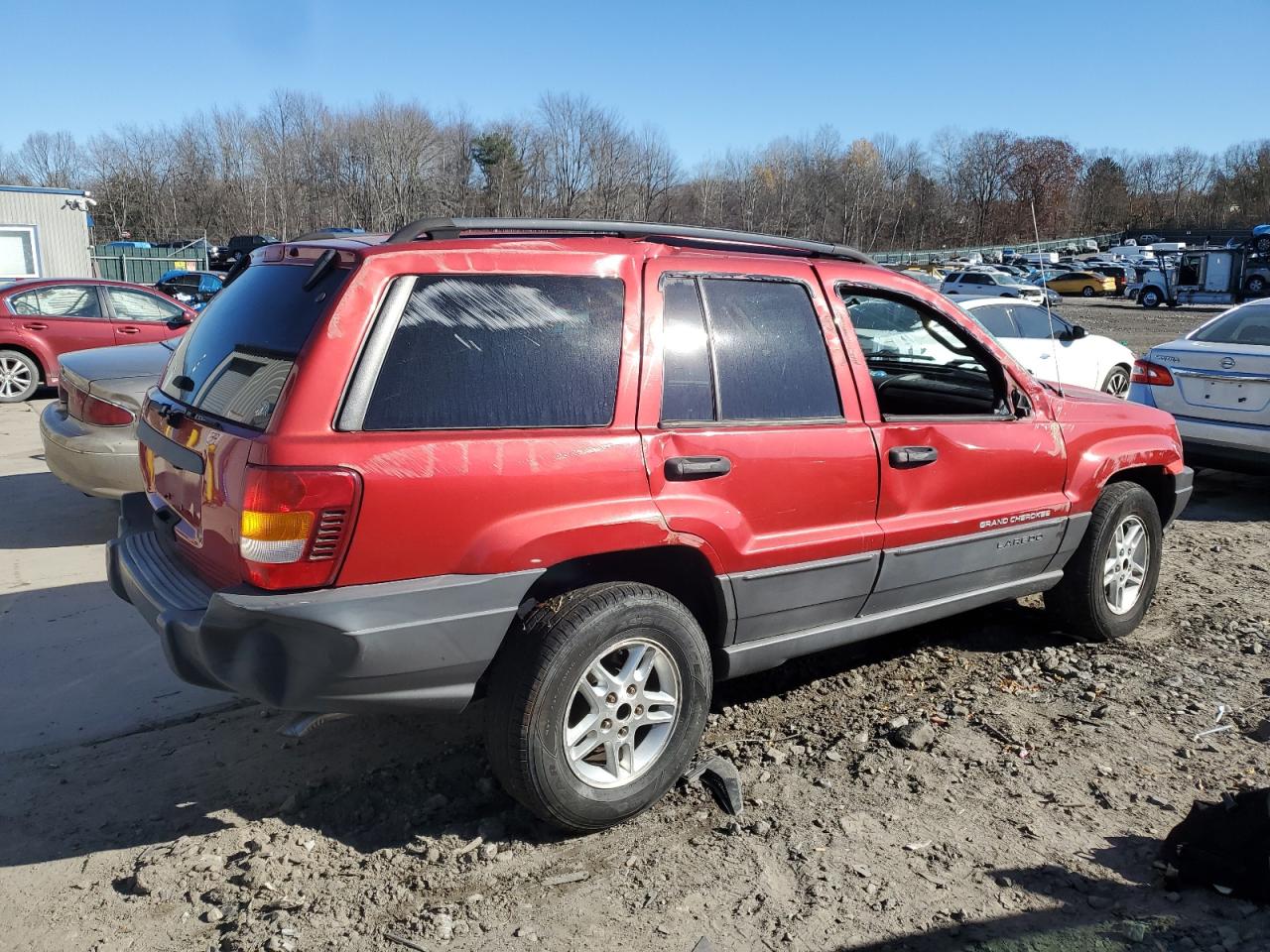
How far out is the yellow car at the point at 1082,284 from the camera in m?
50.2

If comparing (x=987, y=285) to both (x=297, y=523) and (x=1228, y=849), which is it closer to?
(x=1228, y=849)

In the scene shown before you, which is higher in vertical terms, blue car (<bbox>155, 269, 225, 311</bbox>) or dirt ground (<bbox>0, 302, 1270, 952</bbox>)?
blue car (<bbox>155, 269, 225, 311</bbox>)

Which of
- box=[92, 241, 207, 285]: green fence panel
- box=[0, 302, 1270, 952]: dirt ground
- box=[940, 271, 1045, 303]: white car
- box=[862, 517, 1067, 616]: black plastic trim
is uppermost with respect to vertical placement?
box=[92, 241, 207, 285]: green fence panel

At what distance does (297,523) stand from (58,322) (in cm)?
1176

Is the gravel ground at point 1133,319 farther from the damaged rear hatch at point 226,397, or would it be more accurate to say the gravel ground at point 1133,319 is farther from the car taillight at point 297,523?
the car taillight at point 297,523

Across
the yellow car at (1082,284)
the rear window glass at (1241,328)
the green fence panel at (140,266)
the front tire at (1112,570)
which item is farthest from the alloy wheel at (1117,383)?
the yellow car at (1082,284)

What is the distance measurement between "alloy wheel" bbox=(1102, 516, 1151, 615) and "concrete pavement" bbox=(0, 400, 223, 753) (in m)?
4.20

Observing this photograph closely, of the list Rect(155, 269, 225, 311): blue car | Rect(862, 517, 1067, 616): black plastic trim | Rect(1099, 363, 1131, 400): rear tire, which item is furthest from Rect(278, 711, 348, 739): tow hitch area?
Rect(1099, 363, 1131, 400): rear tire

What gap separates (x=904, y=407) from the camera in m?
4.95

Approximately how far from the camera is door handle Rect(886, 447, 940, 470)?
3865 mm

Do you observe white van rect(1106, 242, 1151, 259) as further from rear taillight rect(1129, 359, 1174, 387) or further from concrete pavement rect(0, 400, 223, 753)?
concrete pavement rect(0, 400, 223, 753)

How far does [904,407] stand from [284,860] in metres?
3.41

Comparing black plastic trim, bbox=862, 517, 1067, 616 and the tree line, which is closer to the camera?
black plastic trim, bbox=862, 517, 1067, 616

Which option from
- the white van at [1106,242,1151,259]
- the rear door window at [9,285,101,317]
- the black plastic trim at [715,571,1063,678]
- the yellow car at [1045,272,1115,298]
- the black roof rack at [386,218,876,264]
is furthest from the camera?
the white van at [1106,242,1151,259]
